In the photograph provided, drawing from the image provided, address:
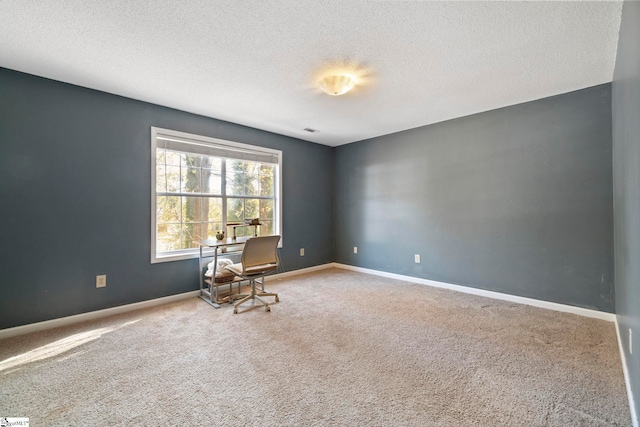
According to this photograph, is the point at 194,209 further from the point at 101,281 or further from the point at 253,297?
the point at 253,297

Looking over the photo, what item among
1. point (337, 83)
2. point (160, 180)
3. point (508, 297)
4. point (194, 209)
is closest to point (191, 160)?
point (160, 180)

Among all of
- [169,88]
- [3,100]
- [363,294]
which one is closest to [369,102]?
[169,88]

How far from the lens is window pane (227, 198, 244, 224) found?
405 centimetres

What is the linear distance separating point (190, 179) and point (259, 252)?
4.79 feet

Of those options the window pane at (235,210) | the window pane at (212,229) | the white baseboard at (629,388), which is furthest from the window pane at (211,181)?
the white baseboard at (629,388)

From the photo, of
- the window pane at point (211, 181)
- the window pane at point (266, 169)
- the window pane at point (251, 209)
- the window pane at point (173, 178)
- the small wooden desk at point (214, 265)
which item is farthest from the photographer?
the window pane at point (266, 169)

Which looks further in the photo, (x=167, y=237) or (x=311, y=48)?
(x=167, y=237)

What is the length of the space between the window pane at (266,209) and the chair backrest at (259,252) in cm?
133

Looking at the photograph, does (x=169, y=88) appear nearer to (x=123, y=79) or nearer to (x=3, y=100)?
(x=123, y=79)

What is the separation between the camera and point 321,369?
195 centimetres

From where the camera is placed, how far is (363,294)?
3.68 meters

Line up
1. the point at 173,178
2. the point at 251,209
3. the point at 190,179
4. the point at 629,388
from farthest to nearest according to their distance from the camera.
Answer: the point at 251,209 < the point at 190,179 < the point at 173,178 < the point at 629,388

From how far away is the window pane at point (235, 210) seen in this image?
13.3 ft

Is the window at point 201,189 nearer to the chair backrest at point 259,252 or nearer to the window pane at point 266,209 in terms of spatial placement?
the window pane at point 266,209
